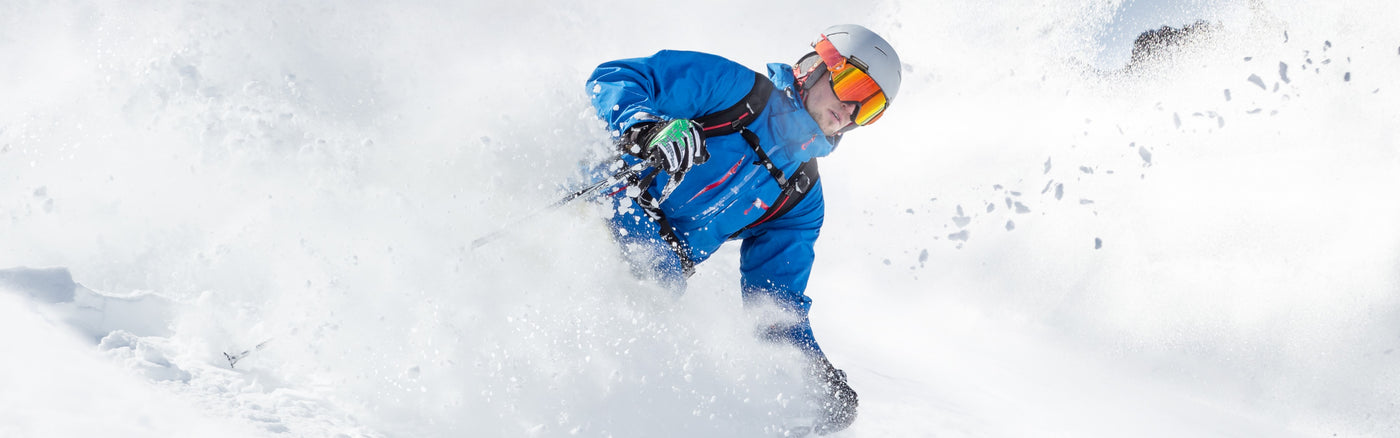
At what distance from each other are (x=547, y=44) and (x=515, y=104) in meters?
5.99

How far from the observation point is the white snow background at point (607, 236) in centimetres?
241

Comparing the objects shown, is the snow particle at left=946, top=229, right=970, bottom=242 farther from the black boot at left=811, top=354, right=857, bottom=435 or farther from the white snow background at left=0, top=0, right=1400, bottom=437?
the black boot at left=811, top=354, right=857, bottom=435

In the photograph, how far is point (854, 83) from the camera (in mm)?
3492

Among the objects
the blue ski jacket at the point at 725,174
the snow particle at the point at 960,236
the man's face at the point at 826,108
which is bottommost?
the blue ski jacket at the point at 725,174

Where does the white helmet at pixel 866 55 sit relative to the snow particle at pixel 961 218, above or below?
below

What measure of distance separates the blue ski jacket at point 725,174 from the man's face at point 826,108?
50 mm

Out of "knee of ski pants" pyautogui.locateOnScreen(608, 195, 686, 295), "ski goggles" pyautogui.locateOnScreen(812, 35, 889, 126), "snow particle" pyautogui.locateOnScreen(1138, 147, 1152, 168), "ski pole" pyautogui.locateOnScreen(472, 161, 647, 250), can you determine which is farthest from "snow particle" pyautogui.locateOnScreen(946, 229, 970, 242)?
"ski pole" pyautogui.locateOnScreen(472, 161, 647, 250)

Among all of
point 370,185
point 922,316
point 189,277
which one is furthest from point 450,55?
point 922,316

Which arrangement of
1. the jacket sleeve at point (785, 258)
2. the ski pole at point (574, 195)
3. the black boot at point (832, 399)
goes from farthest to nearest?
the jacket sleeve at point (785, 258), the black boot at point (832, 399), the ski pole at point (574, 195)

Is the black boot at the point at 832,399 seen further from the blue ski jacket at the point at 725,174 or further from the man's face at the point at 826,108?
the man's face at the point at 826,108

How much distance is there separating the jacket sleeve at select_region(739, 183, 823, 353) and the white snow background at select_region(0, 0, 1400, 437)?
8.4 inches

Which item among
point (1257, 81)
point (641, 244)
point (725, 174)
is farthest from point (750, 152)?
point (1257, 81)

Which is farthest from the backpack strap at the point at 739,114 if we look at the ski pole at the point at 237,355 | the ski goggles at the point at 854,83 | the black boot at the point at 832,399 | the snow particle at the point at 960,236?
the snow particle at the point at 960,236

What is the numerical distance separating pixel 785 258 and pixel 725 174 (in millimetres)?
681
